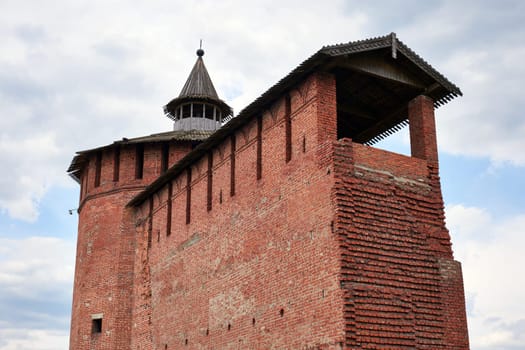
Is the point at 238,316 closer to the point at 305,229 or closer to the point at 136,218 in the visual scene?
the point at 305,229

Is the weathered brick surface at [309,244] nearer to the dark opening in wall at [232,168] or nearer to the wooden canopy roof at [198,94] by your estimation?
the dark opening in wall at [232,168]

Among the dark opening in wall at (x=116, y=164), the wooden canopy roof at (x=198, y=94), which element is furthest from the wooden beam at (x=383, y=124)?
the wooden canopy roof at (x=198, y=94)

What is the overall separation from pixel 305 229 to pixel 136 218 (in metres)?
10.8

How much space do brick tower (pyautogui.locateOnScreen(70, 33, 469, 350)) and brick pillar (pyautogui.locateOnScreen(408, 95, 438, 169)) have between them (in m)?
0.04

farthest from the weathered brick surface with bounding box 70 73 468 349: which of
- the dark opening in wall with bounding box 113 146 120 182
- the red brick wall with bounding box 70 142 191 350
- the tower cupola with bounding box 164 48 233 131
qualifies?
the tower cupola with bounding box 164 48 233 131

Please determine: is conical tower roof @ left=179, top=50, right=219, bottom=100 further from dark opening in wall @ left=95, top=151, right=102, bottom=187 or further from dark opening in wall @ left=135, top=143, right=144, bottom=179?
dark opening in wall @ left=95, top=151, right=102, bottom=187

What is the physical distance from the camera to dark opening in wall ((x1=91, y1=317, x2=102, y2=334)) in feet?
72.1

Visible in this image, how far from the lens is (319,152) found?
13172mm

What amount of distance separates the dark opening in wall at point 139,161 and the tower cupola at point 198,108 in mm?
4312

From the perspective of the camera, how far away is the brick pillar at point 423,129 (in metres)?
14.2

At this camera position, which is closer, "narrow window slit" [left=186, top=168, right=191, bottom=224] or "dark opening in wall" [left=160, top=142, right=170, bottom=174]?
"narrow window slit" [left=186, top=168, right=191, bottom=224]

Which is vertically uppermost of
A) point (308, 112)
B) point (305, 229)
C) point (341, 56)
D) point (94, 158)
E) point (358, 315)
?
point (94, 158)

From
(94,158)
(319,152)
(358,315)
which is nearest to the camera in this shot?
(358,315)

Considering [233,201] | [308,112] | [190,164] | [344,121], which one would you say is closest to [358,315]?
[308,112]
